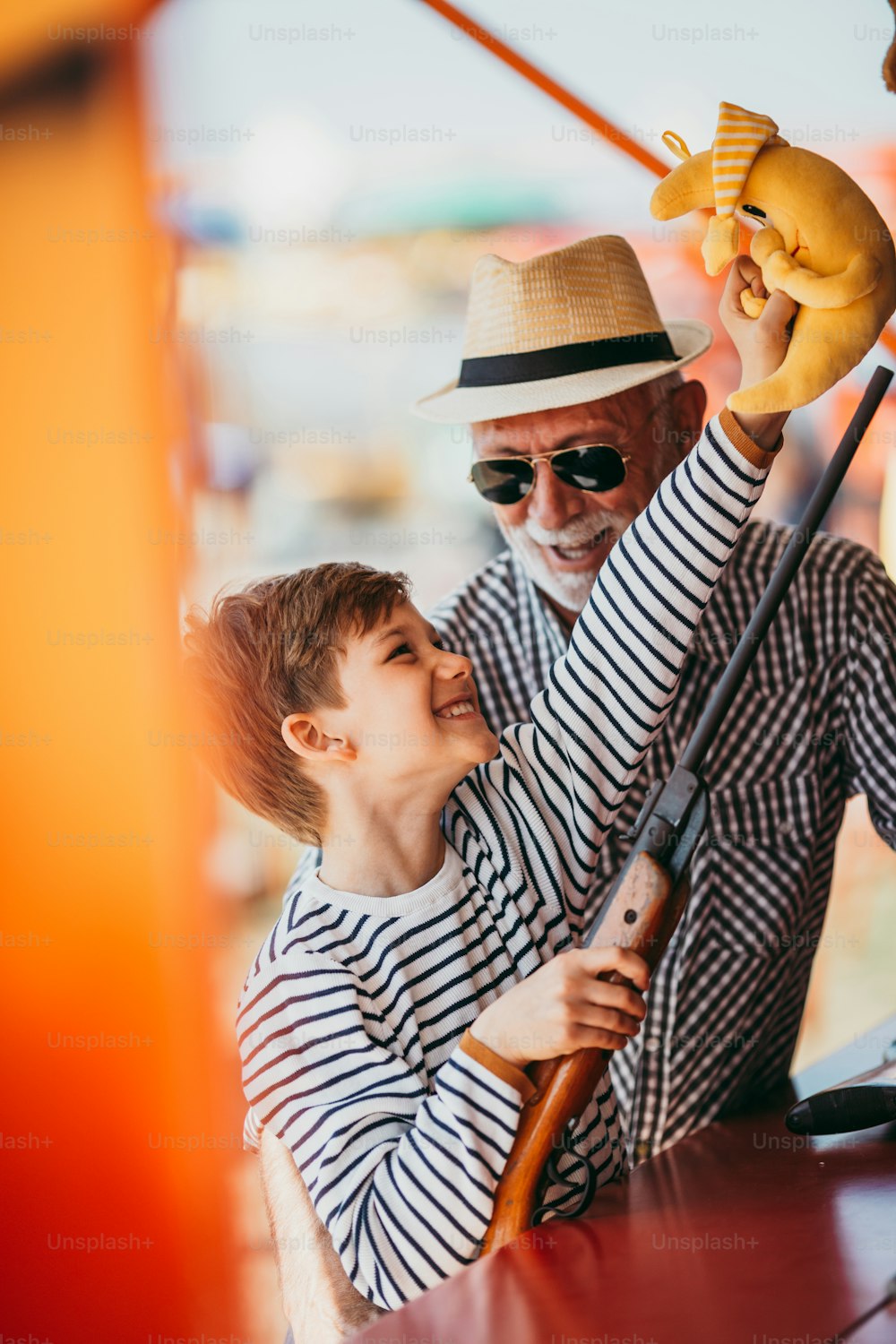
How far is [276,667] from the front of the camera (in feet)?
3.47

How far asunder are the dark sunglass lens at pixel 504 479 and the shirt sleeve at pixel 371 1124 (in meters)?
0.61

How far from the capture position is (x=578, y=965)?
0.82 m

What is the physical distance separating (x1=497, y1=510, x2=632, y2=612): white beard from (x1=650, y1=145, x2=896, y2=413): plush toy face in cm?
46

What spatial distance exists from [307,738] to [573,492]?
47 centimetres

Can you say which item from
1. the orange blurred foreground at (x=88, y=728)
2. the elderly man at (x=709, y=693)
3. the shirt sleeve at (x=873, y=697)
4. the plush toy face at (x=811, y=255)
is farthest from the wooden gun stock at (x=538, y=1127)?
the orange blurred foreground at (x=88, y=728)

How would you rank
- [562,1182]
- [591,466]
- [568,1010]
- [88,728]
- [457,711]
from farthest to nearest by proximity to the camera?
[88,728], [591,466], [457,711], [562,1182], [568,1010]

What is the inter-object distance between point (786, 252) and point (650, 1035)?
94cm

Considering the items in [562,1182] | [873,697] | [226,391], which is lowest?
[562,1182]

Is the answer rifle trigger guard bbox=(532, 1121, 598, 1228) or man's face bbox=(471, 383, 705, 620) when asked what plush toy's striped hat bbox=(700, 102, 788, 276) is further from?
rifle trigger guard bbox=(532, 1121, 598, 1228)

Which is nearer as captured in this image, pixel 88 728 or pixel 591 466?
pixel 591 466

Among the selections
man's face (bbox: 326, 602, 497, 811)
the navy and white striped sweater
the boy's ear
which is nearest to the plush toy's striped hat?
the navy and white striped sweater

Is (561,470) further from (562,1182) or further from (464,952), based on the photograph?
(562,1182)

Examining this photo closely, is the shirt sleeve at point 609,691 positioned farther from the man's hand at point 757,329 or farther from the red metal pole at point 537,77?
the red metal pole at point 537,77

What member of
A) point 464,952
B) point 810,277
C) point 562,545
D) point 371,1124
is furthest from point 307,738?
point 810,277
